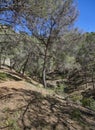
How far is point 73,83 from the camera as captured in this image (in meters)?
50.6

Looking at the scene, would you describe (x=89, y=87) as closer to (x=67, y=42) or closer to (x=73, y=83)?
(x=73, y=83)

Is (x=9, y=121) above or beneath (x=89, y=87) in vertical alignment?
above

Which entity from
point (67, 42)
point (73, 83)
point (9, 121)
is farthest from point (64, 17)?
point (73, 83)

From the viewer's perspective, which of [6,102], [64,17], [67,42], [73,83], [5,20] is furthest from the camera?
[73,83]

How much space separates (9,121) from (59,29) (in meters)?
14.2

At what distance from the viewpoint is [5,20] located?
9531mm

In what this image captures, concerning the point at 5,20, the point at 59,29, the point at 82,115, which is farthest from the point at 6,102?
the point at 59,29

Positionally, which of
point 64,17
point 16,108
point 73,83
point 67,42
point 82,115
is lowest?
point 73,83

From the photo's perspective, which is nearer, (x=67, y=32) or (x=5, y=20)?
(x=5, y=20)

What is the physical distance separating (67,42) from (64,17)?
8.63 ft

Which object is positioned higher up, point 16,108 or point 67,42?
point 67,42

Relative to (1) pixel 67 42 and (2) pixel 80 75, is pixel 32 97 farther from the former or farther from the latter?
(2) pixel 80 75

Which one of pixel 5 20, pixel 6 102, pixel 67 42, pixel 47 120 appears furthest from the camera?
pixel 67 42

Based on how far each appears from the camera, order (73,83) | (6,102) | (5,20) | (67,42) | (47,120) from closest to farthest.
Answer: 1. (47,120)
2. (6,102)
3. (5,20)
4. (67,42)
5. (73,83)
